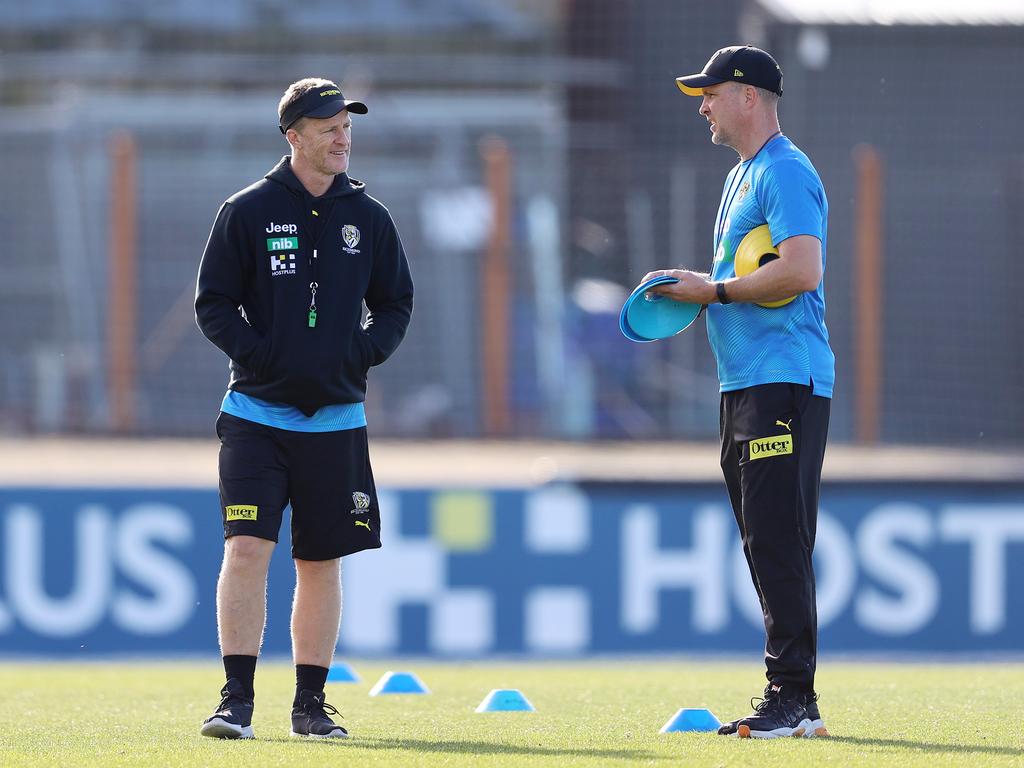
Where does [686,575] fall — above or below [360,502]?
below

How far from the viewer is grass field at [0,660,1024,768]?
184 inches

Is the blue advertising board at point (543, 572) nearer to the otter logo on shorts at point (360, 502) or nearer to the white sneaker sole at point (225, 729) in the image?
the otter logo on shorts at point (360, 502)

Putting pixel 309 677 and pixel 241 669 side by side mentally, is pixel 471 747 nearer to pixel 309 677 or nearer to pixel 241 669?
pixel 309 677

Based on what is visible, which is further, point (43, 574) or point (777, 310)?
point (43, 574)

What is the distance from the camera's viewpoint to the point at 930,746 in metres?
4.94

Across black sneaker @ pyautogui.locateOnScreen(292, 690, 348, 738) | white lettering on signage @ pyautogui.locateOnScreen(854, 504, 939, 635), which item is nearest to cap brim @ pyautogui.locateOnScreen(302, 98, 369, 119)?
black sneaker @ pyautogui.locateOnScreen(292, 690, 348, 738)

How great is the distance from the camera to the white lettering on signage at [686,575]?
9992 millimetres

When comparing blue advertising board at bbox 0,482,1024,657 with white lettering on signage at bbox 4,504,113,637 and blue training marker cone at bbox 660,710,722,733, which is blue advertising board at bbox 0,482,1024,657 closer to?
white lettering on signage at bbox 4,504,113,637

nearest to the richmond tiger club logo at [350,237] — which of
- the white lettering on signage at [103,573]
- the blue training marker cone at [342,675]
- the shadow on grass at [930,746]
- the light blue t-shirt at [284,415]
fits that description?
the light blue t-shirt at [284,415]

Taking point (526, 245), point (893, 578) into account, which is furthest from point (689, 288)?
point (526, 245)

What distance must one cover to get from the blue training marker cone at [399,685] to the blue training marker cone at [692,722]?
1.65m

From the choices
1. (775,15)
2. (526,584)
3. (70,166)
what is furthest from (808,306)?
(775,15)

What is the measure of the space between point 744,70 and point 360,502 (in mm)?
1676

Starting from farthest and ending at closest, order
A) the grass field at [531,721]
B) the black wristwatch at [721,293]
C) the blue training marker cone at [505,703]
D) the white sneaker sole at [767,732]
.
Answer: the blue training marker cone at [505,703]
the black wristwatch at [721,293]
the white sneaker sole at [767,732]
the grass field at [531,721]
